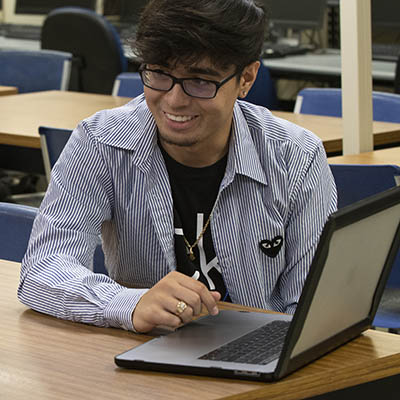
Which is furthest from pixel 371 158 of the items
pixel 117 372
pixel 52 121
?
pixel 117 372

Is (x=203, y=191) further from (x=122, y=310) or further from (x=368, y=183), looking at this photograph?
(x=368, y=183)

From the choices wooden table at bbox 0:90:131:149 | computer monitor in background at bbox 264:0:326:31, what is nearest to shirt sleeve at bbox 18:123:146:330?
wooden table at bbox 0:90:131:149

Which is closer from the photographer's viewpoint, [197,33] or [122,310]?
[122,310]

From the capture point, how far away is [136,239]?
1907mm

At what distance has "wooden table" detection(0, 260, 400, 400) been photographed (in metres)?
1.28

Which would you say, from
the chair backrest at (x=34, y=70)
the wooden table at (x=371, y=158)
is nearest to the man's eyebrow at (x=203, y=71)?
the wooden table at (x=371, y=158)

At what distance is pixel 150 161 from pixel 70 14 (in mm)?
4542

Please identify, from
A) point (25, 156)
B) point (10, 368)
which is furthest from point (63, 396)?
point (25, 156)

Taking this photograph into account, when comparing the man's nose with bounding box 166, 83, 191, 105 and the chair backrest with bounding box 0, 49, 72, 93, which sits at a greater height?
the man's nose with bounding box 166, 83, 191, 105

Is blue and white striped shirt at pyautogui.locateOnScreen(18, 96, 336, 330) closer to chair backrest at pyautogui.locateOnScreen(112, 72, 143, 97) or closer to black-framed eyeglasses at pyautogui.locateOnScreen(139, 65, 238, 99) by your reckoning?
black-framed eyeglasses at pyautogui.locateOnScreen(139, 65, 238, 99)

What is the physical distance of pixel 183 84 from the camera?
1701 millimetres

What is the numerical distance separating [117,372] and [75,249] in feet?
1.47

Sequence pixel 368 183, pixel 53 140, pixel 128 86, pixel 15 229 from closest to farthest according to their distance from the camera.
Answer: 1. pixel 15 229
2. pixel 368 183
3. pixel 53 140
4. pixel 128 86

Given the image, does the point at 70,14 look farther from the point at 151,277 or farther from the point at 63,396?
the point at 63,396
